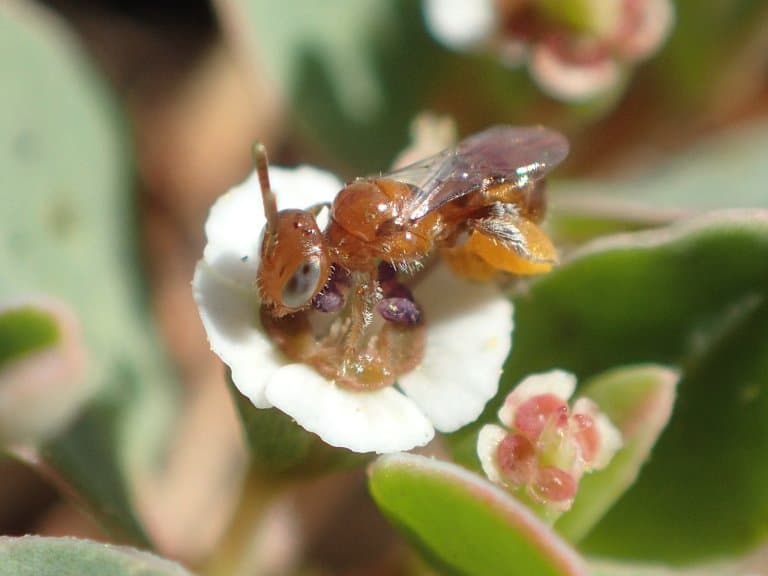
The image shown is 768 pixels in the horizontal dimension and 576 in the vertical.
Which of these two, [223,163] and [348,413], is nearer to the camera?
[348,413]

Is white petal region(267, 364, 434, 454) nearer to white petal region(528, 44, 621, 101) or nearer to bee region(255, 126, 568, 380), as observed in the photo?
bee region(255, 126, 568, 380)

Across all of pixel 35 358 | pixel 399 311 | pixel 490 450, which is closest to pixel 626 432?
pixel 490 450

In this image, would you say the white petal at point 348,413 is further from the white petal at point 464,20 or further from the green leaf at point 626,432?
the white petal at point 464,20

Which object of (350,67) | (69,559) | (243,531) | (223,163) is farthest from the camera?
(223,163)

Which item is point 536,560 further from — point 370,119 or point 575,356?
point 370,119

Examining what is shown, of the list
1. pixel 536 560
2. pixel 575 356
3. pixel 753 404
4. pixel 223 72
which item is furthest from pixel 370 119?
pixel 536 560

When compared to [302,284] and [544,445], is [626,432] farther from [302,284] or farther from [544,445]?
[302,284]
